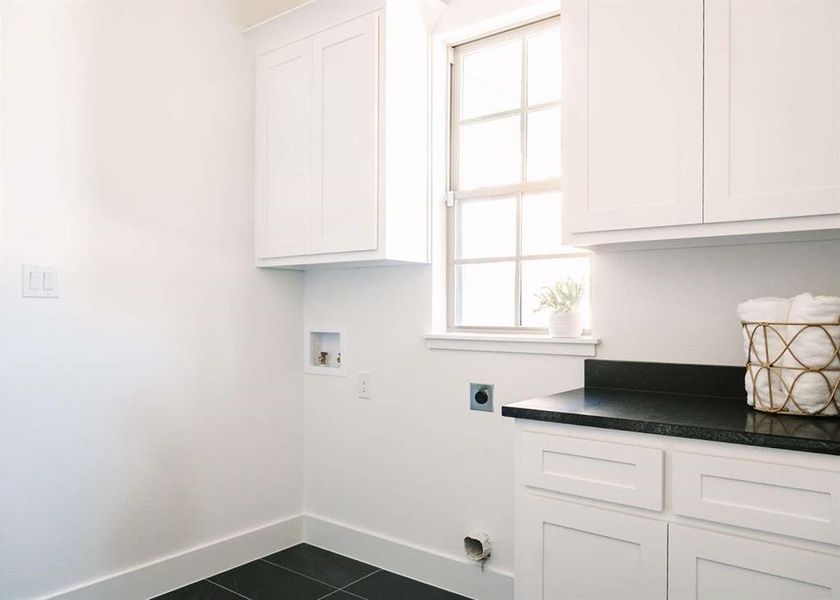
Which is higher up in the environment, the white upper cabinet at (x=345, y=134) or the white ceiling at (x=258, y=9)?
the white ceiling at (x=258, y=9)

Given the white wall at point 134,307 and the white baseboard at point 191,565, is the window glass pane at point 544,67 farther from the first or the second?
the white baseboard at point 191,565

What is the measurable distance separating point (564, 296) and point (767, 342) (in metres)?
0.78

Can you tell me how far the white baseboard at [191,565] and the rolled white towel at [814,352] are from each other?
2.27 meters

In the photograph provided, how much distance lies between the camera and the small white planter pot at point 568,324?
2.26 meters

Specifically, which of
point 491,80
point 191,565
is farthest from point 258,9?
point 191,565

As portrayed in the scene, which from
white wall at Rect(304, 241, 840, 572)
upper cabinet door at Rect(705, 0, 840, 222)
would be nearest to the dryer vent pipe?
white wall at Rect(304, 241, 840, 572)

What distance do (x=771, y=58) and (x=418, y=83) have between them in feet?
4.42

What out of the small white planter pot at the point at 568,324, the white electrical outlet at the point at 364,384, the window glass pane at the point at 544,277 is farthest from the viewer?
the white electrical outlet at the point at 364,384

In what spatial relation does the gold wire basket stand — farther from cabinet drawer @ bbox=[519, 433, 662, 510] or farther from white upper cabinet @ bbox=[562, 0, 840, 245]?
cabinet drawer @ bbox=[519, 433, 662, 510]

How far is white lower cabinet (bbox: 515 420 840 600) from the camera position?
1.34 meters

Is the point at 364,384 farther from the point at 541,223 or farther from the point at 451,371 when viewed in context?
the point at 541,223

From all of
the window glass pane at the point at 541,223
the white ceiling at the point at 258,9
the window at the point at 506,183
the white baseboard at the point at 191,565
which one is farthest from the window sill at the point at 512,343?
the white ceiling at the point at 258,9

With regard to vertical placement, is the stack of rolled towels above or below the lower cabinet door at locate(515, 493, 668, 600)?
above

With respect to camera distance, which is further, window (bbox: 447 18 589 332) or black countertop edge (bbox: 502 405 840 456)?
window (bbox: 447 18 589 332)
